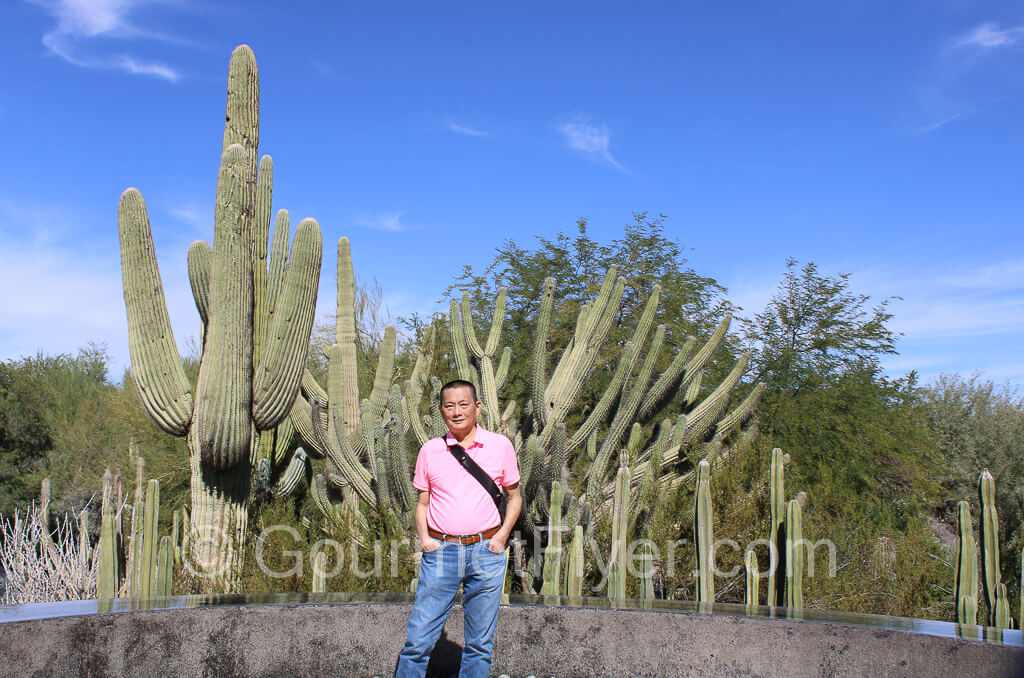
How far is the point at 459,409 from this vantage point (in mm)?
3488

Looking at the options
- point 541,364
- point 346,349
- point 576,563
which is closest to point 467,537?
point 576,563

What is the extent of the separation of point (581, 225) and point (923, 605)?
9.05 meters

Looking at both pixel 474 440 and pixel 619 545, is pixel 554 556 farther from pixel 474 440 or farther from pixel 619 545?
pixel 474 440

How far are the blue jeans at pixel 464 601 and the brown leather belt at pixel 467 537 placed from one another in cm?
2

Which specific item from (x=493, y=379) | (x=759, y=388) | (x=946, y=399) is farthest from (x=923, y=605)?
(x=946, y=399)

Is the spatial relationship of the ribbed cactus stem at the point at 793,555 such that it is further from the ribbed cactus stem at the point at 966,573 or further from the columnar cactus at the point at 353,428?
the columnar cactus at the point at 353,428

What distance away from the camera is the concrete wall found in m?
3.87

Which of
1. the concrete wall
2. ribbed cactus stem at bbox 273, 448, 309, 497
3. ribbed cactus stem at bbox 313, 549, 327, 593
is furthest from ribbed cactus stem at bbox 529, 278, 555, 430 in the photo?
the concrete wall

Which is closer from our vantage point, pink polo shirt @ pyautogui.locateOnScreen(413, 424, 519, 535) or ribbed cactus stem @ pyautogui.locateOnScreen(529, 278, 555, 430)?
pink polo shirt @ pyautogui.locateOnScreen(413, 424, 519, 535)

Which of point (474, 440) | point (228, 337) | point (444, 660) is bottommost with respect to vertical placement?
point (444, 660)

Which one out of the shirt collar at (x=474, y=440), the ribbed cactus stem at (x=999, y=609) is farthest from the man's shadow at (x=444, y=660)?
the ribbed cactus stem at (x=999, y=609)

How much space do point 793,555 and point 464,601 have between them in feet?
9.17

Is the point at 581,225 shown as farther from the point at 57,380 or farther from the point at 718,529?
the point at 57,380

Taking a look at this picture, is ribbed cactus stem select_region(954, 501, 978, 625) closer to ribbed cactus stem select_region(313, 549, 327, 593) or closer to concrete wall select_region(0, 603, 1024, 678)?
concrete wall select_region(0, 603, 1024, 678)
